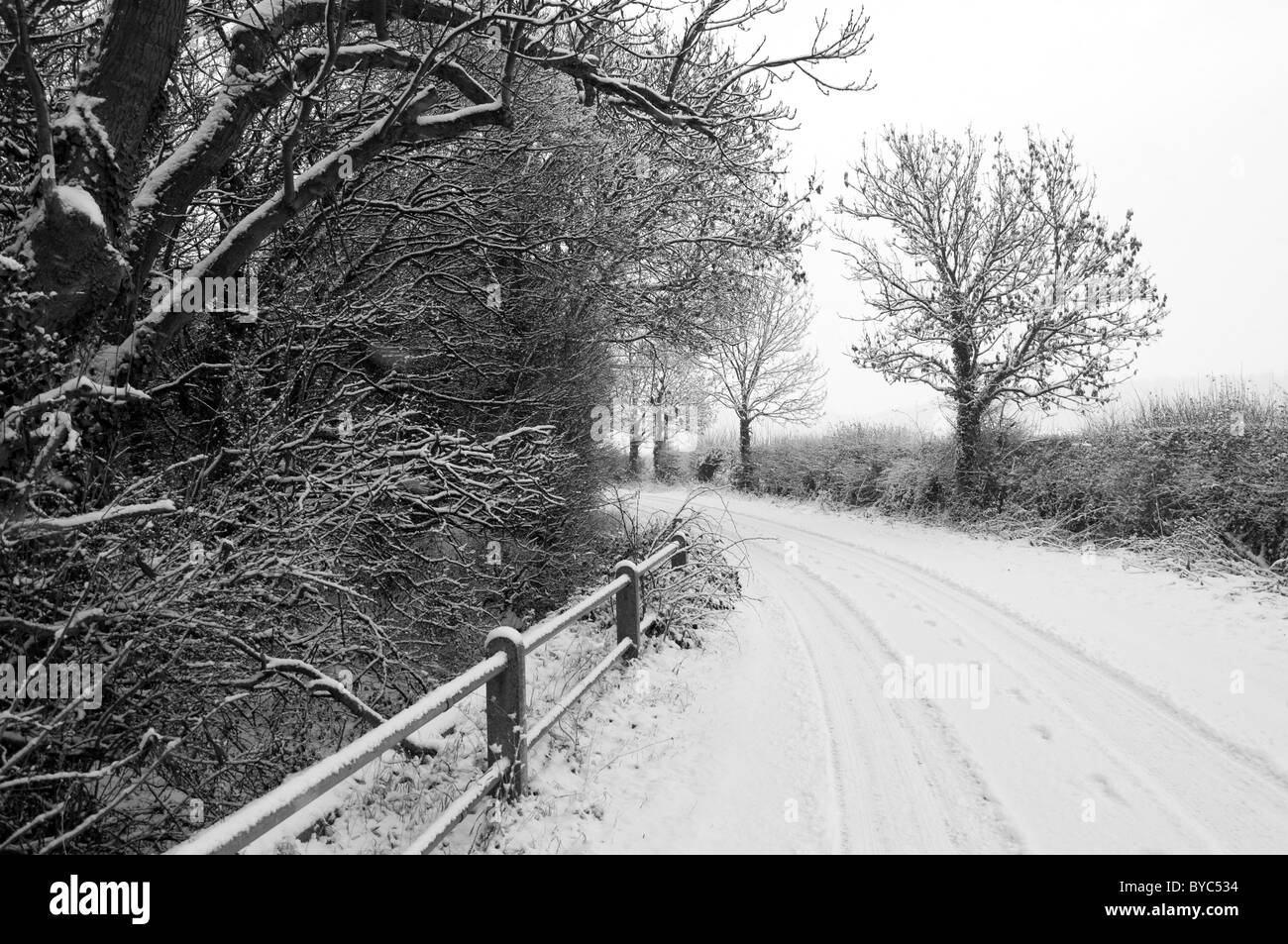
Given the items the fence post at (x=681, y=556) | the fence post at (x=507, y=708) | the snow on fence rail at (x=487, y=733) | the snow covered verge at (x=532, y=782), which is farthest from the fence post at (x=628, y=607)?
the fence post at (x=507, y=708)

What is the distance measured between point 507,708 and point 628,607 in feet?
9.04

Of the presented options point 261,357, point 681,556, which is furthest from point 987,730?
point 261,357

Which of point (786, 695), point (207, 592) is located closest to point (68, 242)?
point (207, 592)

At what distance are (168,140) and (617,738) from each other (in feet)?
23.4

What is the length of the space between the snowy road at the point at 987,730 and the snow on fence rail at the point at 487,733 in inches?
30.8

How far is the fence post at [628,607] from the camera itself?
22.4 feet

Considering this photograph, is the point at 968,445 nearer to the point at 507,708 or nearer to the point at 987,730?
the point at 987,730

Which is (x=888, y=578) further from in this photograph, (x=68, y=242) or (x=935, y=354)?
(x=68, y=242)

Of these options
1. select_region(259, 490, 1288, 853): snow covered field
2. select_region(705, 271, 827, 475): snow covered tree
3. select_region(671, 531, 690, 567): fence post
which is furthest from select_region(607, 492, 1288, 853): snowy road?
select_region(705, 271, 827, 475): snow covered tree

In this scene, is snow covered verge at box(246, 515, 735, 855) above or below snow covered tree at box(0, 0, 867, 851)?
below

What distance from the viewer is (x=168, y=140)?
21.5ft

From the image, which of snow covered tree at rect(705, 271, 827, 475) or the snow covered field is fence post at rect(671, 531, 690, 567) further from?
snow covered tree at rect(705, 271, 827, 475)

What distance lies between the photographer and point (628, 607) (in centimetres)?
688

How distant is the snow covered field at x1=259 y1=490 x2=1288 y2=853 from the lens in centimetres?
400
